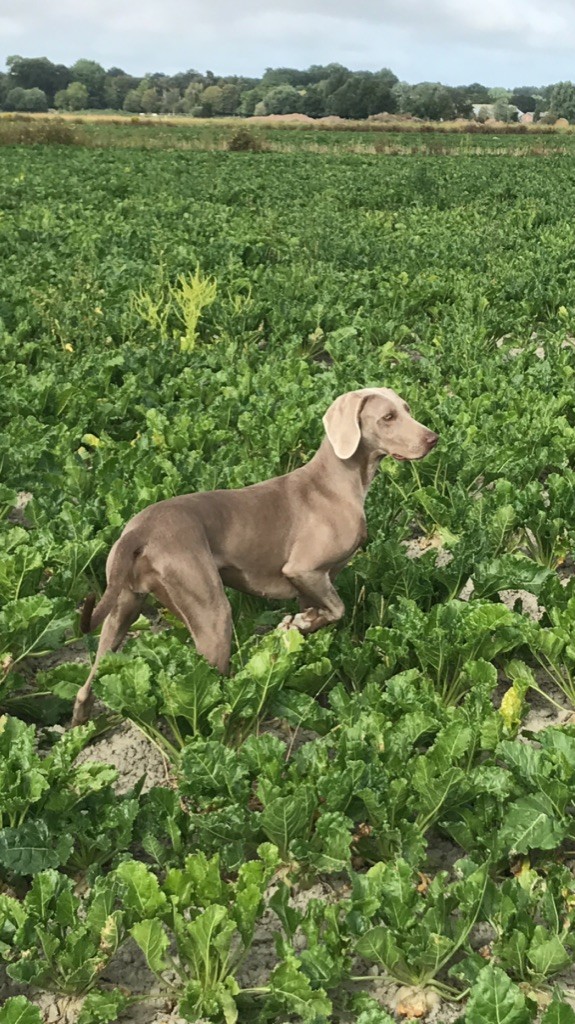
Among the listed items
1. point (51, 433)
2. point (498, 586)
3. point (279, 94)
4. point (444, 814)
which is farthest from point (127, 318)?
point (279, 94)

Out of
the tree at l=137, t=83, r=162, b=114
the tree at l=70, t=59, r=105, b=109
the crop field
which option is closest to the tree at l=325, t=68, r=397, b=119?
the tree at l=137, t=83, r=162, b=114

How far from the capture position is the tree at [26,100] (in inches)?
5438

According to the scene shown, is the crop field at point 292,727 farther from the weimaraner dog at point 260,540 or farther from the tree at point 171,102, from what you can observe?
the tree at point 171,102

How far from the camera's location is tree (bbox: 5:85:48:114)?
453 feet

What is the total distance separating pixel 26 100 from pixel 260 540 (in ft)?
511

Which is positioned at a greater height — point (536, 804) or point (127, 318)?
point (127, 318)

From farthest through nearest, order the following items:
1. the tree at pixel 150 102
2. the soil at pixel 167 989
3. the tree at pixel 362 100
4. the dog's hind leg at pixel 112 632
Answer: the tree at pixel 150 102
the tree at pixel 362 100
the dog's hind leg at pixel 112 632
the soil at pixel 167 989

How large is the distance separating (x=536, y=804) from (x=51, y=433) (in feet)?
13.6

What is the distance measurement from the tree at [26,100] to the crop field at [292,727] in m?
149

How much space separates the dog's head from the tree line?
104 m

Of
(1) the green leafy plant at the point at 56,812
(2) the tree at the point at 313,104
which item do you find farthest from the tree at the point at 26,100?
(1) the green leafy plant at the point at 56,812

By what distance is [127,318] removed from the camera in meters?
8.82

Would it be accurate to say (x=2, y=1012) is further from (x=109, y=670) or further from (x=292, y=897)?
(x=109, y=670)

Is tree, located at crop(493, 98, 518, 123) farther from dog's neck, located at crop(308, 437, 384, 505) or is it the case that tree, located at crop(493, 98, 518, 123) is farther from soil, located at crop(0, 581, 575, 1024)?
soil, located at crop(0, 581, 575, 1024)
